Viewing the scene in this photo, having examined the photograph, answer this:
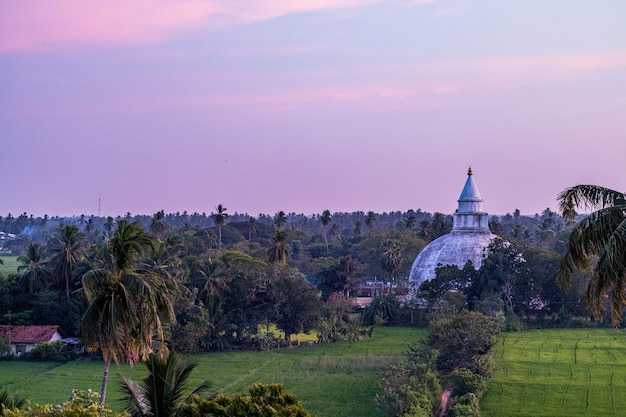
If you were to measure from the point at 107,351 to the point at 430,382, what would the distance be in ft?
65.2

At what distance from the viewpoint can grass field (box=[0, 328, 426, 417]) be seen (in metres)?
37.9

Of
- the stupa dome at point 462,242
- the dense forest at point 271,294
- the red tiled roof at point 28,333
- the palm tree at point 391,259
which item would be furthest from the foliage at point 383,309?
the red tiled roof at point 28,333

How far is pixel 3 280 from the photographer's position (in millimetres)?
58188

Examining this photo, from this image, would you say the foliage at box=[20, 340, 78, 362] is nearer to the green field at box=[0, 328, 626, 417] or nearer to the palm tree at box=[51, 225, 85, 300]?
the green field at box=[0, 328, 626, 417]

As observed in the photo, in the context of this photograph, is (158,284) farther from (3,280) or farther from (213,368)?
(3,280)

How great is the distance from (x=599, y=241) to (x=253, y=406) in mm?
8095

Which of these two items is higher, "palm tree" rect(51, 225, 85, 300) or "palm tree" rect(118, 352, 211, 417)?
"palm tree" rect(51, 225, 85, 300)

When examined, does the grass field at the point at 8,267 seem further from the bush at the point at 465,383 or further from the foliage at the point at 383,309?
the bush at the point at 465,383

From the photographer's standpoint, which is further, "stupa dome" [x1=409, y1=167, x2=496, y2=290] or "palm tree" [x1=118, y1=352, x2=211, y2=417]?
"stupa dome" [x1=409, y1=167, x2=496, y2=290]

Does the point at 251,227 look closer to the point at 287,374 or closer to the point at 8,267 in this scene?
the point at 8,267

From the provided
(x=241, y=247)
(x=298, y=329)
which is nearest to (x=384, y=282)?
(x=241, y=247)

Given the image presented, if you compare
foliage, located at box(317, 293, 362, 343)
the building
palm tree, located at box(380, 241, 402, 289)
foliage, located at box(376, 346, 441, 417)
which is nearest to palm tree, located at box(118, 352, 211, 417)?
foliage, located at box(376, 346, 441, 417)

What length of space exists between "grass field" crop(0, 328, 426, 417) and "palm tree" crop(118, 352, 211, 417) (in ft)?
58.2

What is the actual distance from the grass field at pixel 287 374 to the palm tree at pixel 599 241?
65.0 feet
